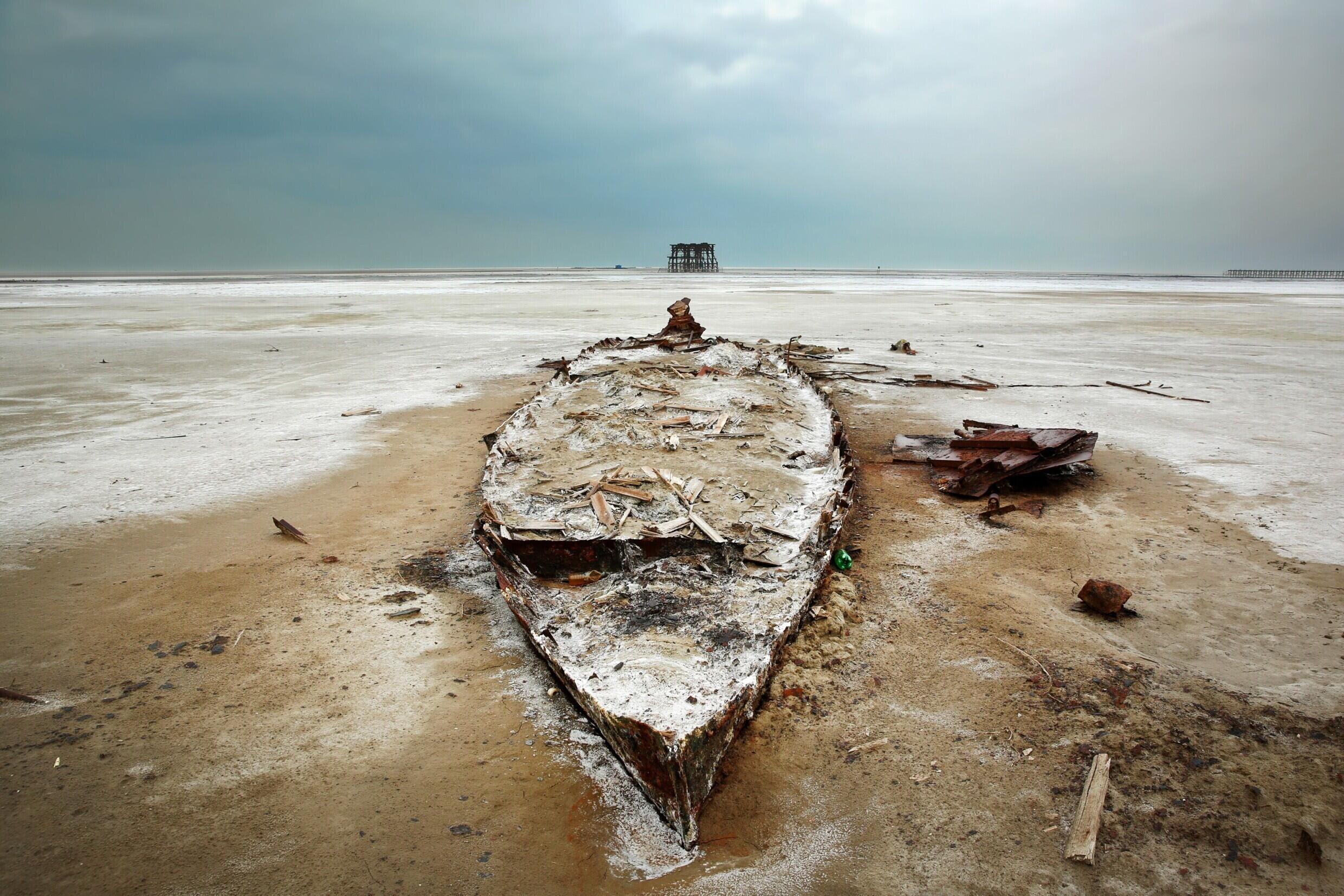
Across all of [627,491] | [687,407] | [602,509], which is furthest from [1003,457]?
[602,509]

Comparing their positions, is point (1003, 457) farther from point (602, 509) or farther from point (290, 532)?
point (290, 532)

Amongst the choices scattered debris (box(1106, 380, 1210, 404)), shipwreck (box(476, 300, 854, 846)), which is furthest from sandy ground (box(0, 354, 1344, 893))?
scattered debris (box(1106, 380, 1210, 404))

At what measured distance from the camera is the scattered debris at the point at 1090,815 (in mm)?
2623

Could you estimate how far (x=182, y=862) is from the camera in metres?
2.67

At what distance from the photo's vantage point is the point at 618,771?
3.09 meters

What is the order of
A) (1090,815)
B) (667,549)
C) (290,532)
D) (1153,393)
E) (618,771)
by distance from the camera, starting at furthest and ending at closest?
(1153,393) → (290,532) → (667,549) → (618,771) → (1090,815)

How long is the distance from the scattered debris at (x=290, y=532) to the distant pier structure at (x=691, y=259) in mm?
81592

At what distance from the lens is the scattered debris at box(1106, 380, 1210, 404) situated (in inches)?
412

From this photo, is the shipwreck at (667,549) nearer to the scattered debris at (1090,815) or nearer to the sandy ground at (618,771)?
the sandy ground at (618,771)

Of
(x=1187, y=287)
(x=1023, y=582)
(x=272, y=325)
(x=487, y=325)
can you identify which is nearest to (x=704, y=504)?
(x=1023, y=582)

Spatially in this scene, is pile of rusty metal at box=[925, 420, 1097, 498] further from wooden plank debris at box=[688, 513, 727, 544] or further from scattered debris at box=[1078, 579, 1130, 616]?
wooden plank debris at box=[688, 513, 727, 544]

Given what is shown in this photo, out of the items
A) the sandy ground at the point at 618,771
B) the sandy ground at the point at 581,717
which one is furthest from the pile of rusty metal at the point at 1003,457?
the sandy ground at the point at 618,771

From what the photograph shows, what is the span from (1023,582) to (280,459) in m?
7.63

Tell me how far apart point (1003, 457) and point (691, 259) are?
277 feet
